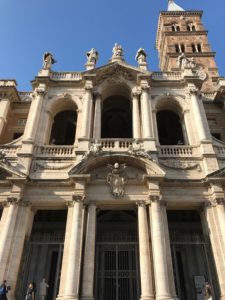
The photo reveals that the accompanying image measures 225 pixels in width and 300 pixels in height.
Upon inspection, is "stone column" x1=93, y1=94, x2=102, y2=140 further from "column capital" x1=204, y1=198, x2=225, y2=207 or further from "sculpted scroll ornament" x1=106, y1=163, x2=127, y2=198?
"column capital" x1=204, y1=198, x2=225, y2=207

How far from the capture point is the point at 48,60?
74.8ft

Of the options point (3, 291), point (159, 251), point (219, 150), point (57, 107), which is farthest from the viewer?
point (57, 107)

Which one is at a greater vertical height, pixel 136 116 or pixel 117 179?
pixel 136 116

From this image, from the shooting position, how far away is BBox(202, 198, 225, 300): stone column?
13.6m

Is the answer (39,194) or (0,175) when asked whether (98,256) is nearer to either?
(39,194)

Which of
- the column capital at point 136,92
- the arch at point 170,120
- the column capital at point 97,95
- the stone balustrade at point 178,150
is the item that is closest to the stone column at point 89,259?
the stone balustrade at point 178,150

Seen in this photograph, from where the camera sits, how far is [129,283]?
1524 cm

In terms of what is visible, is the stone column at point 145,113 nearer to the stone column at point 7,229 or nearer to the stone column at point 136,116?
the stone column at point 136,116

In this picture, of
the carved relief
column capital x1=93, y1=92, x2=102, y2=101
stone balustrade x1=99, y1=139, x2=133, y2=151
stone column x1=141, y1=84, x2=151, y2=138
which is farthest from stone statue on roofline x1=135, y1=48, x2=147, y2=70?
the carved relief

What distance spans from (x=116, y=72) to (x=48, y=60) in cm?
554

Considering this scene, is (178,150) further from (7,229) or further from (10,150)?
(7,229)

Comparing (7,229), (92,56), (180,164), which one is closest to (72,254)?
(7,229)

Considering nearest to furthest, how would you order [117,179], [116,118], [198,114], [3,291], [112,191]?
[3,291] → [112,191] → [117,179] → [198,114] → [116,118]

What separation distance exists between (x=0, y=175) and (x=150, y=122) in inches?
376
